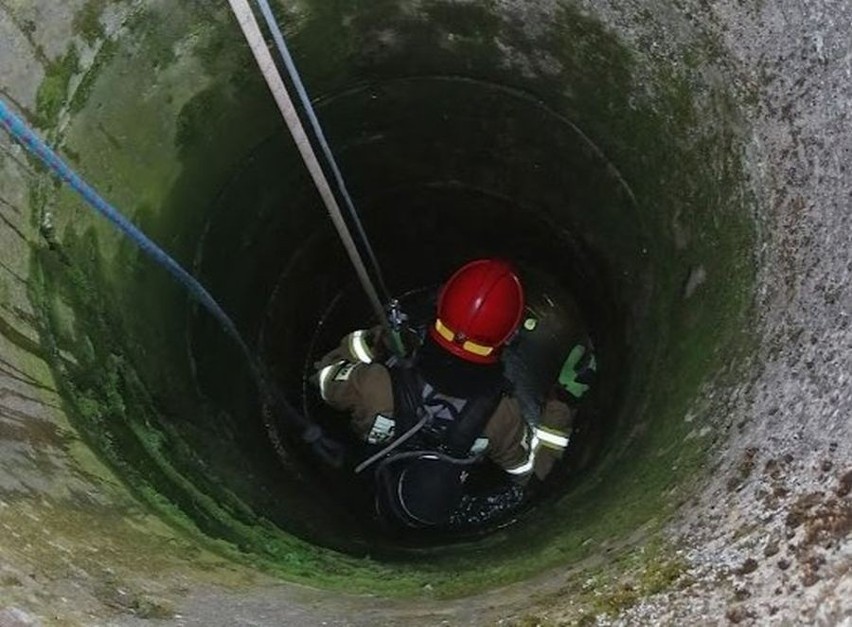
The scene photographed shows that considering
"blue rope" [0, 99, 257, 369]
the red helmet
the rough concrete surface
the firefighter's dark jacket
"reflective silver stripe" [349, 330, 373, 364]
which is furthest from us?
"reflective silver stripe" [349, 330, 373, 364]

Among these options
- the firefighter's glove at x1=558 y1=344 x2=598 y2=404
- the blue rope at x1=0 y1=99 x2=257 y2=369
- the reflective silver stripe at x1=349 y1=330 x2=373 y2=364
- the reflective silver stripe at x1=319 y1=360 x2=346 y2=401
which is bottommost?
the blue rope at x1=0 y1=99 x2=257 y2=369

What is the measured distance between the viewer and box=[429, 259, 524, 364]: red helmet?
3307 mm

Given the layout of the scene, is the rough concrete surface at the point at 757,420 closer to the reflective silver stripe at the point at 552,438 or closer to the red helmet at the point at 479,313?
the red helmet at the point at 479,313

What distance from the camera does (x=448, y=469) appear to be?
3484 mm

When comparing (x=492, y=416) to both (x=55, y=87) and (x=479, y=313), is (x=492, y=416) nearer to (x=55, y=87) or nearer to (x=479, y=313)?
Answer: (x=479, y=313)

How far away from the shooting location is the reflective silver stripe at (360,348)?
3754 millimetres

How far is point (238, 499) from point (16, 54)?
1436 millimetres

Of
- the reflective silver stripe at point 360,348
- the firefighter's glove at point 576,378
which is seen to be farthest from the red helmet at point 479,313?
the firefighter's glove at point 576,378

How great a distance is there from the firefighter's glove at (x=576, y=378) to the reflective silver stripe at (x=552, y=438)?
267mm

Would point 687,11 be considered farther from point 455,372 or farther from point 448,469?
point 448,469

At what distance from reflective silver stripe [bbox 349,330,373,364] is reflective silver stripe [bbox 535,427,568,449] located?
781 mm

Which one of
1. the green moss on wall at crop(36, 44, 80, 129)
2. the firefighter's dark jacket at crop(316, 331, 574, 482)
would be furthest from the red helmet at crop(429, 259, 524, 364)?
the green moss on wall at crop(36, 44, 80, 129)

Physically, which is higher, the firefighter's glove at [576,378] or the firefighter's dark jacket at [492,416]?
the firefighter's glove at [576,378]

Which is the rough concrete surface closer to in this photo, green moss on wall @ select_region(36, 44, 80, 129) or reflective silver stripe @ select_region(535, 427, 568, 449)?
green moss on wall @ select_region(36, 44, 80, 129)
